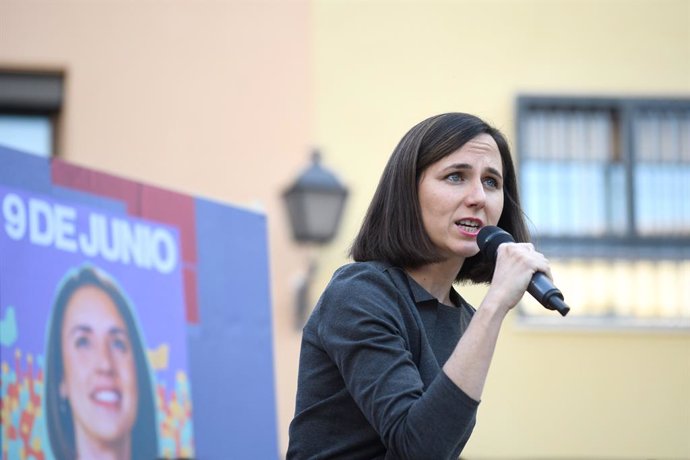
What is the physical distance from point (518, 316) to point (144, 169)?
2.50 metres

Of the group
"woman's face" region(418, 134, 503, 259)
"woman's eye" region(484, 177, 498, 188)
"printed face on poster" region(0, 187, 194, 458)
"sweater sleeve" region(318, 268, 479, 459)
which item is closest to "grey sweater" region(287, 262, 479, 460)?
"sweater sleeve" region(318, 268, 479, 459)

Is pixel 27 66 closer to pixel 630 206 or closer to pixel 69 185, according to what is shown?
pixel 630 206

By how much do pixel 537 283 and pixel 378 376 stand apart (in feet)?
1.02

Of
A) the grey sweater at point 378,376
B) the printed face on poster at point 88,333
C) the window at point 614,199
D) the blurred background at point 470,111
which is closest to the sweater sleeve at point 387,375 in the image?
the grey sweater at point 378,376

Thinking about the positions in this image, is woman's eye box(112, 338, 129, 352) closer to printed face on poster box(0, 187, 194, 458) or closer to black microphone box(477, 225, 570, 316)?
printed face on poster box(0, 187, 194, 458)

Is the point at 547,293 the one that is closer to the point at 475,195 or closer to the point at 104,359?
the point at 475,195

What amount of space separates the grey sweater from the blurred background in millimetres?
5090

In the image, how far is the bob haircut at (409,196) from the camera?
2330 mm

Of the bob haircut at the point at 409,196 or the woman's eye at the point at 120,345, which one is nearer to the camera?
the bob haircut at the point at 409,196

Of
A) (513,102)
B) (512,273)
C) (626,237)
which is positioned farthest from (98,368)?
(626,237)

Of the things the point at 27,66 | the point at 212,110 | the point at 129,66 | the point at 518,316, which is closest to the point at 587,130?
the point at 518,316

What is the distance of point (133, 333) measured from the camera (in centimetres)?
367

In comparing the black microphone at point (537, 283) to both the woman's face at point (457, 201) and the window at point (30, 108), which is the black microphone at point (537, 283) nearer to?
the woman's face at point (457, 201)

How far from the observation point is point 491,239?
2250mm
